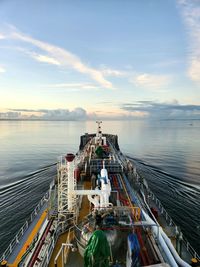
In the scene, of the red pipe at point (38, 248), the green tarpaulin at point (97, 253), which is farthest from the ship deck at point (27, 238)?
the green tarpaulin at point (97, 253)

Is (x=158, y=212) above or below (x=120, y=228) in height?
below

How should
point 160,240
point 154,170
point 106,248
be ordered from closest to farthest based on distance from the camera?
point 106,248, point 160,240, point 154,170

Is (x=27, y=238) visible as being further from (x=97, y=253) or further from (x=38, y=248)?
(x=97, y=253)

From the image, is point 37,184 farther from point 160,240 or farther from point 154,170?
point 160,240

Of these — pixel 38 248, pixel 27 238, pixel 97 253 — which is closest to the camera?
pixel 97 253

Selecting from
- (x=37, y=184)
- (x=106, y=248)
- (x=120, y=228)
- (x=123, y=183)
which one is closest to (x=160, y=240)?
(x=120, y=228)

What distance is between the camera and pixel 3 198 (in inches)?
1173

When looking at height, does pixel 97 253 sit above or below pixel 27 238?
above

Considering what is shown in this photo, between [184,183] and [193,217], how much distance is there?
12118mm

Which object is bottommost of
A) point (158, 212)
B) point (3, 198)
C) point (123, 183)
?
point (3, 198)

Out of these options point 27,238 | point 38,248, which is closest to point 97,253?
point 38,248

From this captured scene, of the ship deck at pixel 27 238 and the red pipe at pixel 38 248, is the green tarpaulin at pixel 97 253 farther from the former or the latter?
the ship deck at pixel 27 238

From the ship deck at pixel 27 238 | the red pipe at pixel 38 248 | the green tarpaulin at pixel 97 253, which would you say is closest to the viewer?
the green tarpaulin at pixel 97 253

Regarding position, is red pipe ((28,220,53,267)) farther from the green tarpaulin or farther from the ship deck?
the green tarpaulin
